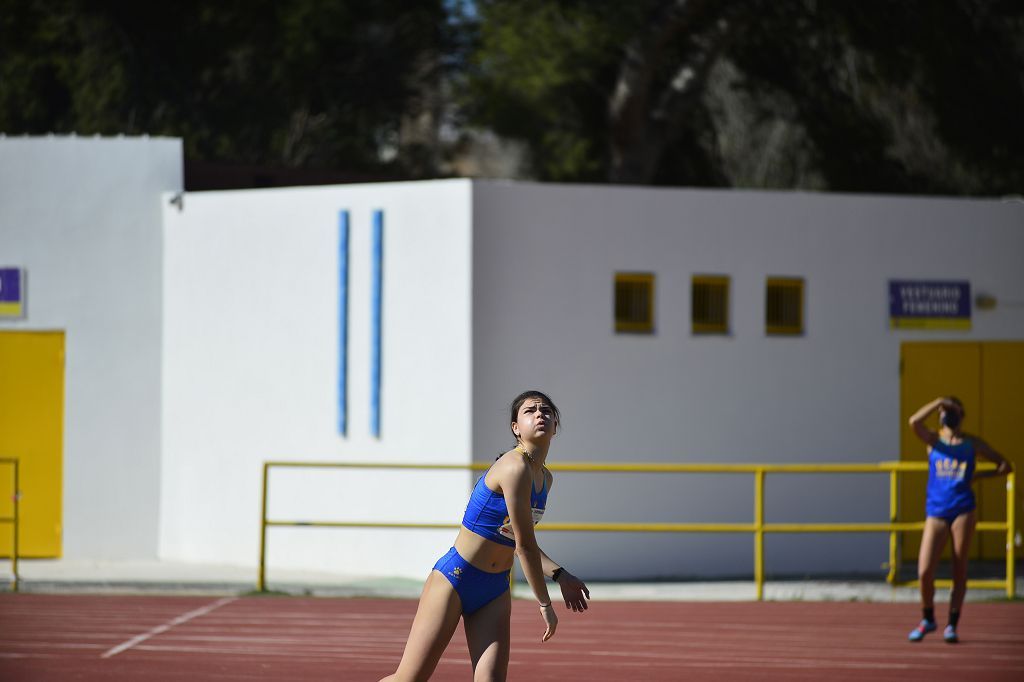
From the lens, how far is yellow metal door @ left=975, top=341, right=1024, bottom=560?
62.6 feet

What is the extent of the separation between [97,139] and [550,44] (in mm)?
20187

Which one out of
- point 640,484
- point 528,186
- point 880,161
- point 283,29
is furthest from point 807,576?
point 283,29

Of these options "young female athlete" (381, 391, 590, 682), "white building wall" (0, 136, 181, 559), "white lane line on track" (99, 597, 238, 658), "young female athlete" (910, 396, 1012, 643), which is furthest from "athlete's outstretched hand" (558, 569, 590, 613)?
"white building wall" (0, 136, 181, 559)

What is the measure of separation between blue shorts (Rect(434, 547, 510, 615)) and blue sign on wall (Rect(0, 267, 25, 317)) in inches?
505

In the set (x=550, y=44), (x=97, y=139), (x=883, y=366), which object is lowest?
(x=883, y=366)

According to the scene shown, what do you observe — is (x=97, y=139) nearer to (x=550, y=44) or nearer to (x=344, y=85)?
(x=550, y=44)

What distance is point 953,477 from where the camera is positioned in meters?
13.1

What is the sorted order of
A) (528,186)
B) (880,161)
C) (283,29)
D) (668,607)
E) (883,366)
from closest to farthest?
1. (668,607)
2. (528,186)
3. (883,366)
4. (880,161)
5. (283,29)

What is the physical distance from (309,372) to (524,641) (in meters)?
5.70

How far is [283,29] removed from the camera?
43062 mm

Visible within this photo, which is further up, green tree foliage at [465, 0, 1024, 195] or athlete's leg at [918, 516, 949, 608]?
green tree foliage at [465, 0, 1024, 195]

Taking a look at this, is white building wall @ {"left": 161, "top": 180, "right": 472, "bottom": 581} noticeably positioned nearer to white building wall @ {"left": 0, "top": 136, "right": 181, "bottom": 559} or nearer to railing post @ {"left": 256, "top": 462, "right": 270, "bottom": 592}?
white building wall @ {"left": 0, "top": 136, "right": 181, "bottom": 559}

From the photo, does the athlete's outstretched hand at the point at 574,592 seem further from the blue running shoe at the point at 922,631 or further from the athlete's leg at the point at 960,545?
the blue running shoe at the point at 922,631

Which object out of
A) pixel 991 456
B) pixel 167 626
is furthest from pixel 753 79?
pixel 167 626
